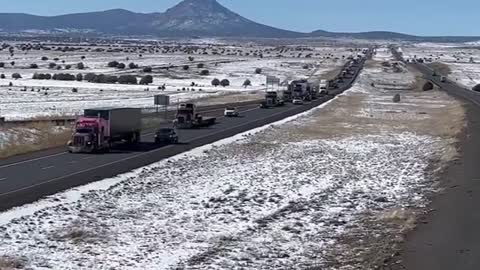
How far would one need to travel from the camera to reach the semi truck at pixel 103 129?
51.6 m

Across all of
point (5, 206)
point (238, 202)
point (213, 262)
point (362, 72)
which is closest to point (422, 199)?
point (238, 202)

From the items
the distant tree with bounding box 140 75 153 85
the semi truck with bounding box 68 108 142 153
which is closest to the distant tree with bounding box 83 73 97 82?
the distant tree with bounding box 140 75 153 85

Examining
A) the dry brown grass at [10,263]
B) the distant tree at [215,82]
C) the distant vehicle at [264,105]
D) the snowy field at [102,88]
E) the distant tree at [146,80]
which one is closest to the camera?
the dry brown grass at [10,263]

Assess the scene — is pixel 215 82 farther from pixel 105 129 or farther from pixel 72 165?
pixel 72 165

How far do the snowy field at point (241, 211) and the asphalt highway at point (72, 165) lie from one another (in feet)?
4.29

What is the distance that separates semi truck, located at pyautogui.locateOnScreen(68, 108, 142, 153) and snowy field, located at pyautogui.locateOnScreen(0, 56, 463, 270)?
610 cm

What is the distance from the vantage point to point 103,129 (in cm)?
5350

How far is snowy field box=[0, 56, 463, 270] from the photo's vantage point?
79.5 ft

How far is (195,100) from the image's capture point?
4316 inches

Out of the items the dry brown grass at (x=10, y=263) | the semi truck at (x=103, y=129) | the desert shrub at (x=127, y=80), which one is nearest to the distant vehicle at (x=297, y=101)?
the desert shrub at (x=127, y=80)

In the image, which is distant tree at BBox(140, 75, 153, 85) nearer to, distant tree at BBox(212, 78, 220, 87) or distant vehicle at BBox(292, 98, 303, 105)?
distant tree at BBox(212, 78, 220, 87)

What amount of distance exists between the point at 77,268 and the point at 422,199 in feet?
60.3

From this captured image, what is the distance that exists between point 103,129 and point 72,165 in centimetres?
884

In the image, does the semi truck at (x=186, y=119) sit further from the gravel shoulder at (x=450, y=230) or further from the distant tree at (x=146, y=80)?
the distant tree at (x=146, y=80)
